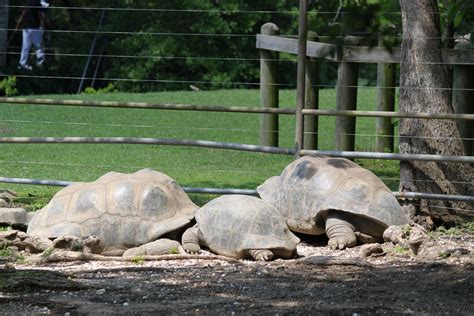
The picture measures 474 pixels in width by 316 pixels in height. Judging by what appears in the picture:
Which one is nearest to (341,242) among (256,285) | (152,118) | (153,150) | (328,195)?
(328,195)

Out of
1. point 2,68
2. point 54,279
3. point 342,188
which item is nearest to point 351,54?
point 342,188

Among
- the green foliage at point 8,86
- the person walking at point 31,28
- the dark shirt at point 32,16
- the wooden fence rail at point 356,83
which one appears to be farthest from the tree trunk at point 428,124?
the green foliage at point 8,86

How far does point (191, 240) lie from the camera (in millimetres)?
7855

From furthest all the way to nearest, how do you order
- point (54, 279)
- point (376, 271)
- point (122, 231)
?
point (122, 231)
point (376, 271)
point (54, 279)

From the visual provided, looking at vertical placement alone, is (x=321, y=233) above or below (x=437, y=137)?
below

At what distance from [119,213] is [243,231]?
0.95m

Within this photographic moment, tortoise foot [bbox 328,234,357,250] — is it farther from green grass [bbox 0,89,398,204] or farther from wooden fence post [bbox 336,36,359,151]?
wooden fence post [bbox 336,36,359,151]

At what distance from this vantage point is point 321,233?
8.46m

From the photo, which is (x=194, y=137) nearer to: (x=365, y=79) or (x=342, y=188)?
(x=342, y=188)

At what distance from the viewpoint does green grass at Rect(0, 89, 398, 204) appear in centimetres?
1105

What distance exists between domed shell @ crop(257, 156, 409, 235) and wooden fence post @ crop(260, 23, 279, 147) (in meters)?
3.56

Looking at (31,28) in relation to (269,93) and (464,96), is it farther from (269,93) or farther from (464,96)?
(464,96)

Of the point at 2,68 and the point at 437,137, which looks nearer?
the point at 437,137

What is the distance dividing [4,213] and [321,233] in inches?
98.8
